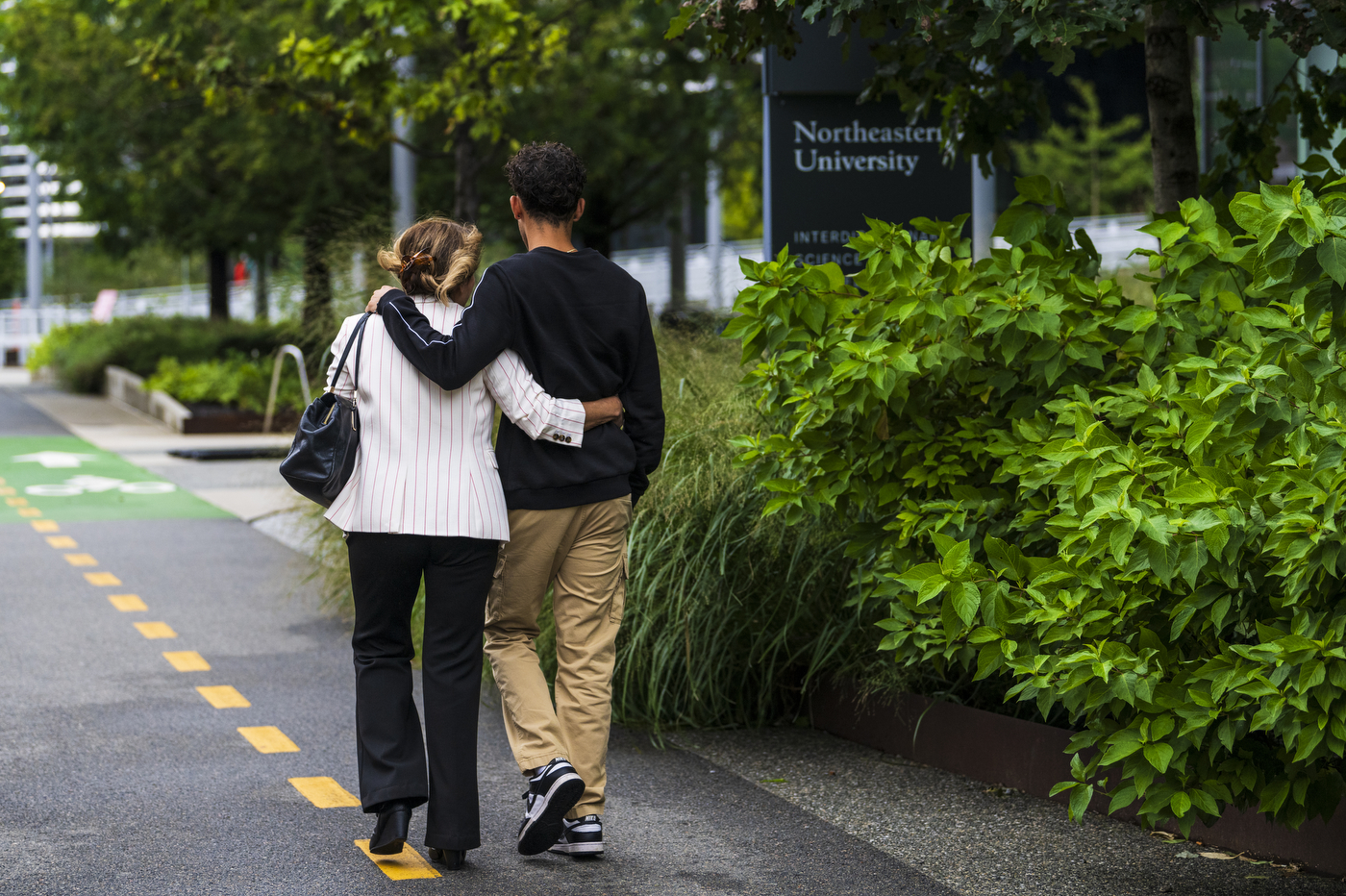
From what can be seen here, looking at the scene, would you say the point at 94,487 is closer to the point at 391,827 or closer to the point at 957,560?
the point at 391,827

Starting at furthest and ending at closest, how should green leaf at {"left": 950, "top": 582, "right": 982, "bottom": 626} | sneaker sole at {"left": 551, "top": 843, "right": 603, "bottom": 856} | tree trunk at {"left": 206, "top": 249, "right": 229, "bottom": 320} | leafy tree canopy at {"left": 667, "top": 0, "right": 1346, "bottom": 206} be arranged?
1. tree trunk at {"left": 206, "top": 249, "right": 229, "bottom": 320}
2. leafy tree canopy at {"left": 667, "top": 0, "right": 1346, "bottom": 206}
3. sneaker sole at {"left": 551, "top": 843, "right": 603, "bottom": 856}
4. green leaf at {"left": 950, "top": 582, "right": 982, "bottom": 626}

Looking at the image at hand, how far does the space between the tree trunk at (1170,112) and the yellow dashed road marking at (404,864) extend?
12.0 feet

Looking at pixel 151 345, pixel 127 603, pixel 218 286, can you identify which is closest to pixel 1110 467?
pixel 127 603

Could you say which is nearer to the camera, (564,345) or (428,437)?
(428,437)

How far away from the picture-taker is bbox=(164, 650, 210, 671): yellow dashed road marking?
267 inches

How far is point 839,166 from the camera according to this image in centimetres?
771

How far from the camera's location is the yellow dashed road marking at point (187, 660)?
679 centimetres

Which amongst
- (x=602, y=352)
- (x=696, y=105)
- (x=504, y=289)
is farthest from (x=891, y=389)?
(x=696, y=105)

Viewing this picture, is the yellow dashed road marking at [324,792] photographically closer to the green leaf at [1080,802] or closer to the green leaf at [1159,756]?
the green leaf at [1080,802]

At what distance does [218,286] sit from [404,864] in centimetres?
2478

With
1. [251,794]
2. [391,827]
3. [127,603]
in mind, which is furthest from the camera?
[127,603]

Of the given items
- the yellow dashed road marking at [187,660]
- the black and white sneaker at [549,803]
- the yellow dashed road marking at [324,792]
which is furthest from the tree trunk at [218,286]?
the black and white sneaker at [549,803]

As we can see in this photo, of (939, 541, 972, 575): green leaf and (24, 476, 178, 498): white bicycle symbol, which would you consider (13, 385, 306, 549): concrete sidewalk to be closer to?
(24, 476, 178, 498): white bicycle symbol

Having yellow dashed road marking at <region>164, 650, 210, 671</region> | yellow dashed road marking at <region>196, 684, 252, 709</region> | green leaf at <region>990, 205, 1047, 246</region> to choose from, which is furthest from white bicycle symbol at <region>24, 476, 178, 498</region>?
green leaf at <region>990, 205, 1047, 246</region>
